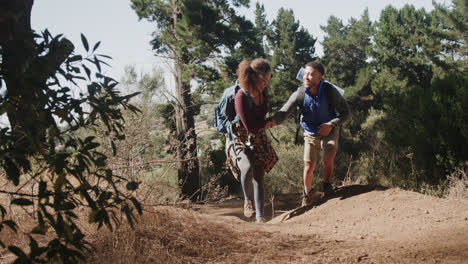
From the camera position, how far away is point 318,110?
5164mm

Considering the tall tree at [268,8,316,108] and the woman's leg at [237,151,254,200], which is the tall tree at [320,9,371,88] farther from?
the woman's leg at [237,151,254,200]

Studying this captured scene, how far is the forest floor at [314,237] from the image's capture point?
3230mm

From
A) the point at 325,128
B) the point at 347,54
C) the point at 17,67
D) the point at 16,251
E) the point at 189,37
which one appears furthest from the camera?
the point at 347,54

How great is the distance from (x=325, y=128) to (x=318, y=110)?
25 cm

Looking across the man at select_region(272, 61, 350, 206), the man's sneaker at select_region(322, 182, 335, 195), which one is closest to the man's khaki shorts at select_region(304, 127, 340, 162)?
the man at select_region(272, 61, 350, 206)

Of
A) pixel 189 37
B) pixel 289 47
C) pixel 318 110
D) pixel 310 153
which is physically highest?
pixel 289 47

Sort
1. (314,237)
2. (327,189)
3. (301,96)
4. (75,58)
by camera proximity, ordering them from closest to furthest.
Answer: (75,58), (314,237), (301,96), (327,189)

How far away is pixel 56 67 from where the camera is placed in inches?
79.3

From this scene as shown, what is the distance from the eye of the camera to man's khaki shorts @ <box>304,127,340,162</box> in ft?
17.2

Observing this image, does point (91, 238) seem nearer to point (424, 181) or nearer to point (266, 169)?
point (266, 169)

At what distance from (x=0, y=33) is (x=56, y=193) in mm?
825

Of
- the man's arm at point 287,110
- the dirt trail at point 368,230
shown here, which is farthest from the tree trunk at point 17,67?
the man's arm at point 287,110

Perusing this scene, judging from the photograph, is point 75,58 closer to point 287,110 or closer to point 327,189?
point 287,110

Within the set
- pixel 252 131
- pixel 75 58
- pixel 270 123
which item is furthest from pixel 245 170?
pixel 75 58
